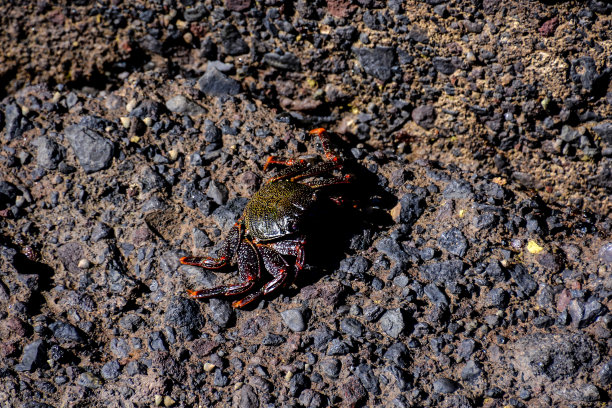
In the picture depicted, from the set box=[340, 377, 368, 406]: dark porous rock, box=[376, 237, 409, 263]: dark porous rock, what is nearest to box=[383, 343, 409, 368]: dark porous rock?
box=[340, 377, 368, 406]: dark porous rock

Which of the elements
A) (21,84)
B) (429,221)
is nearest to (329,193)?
(429,221)

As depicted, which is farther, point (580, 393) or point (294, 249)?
point (294, 249)

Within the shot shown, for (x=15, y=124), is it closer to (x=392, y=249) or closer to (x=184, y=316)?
(x=184, y=316)

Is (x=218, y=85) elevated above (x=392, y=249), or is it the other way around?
(x=218, y=85)

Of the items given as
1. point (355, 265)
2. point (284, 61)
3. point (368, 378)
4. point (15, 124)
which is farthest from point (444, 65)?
point (15, 124)

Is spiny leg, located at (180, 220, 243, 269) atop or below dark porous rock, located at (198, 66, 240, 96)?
below

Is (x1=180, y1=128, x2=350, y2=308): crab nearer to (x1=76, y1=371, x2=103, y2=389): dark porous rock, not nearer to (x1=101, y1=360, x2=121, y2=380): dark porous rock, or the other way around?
(x1=101, y1=360, x2=121, y2=380): dark porous rock

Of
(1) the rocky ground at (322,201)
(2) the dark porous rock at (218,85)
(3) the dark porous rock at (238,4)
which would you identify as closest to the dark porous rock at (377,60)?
(1) the rocky ground at (322,201)
